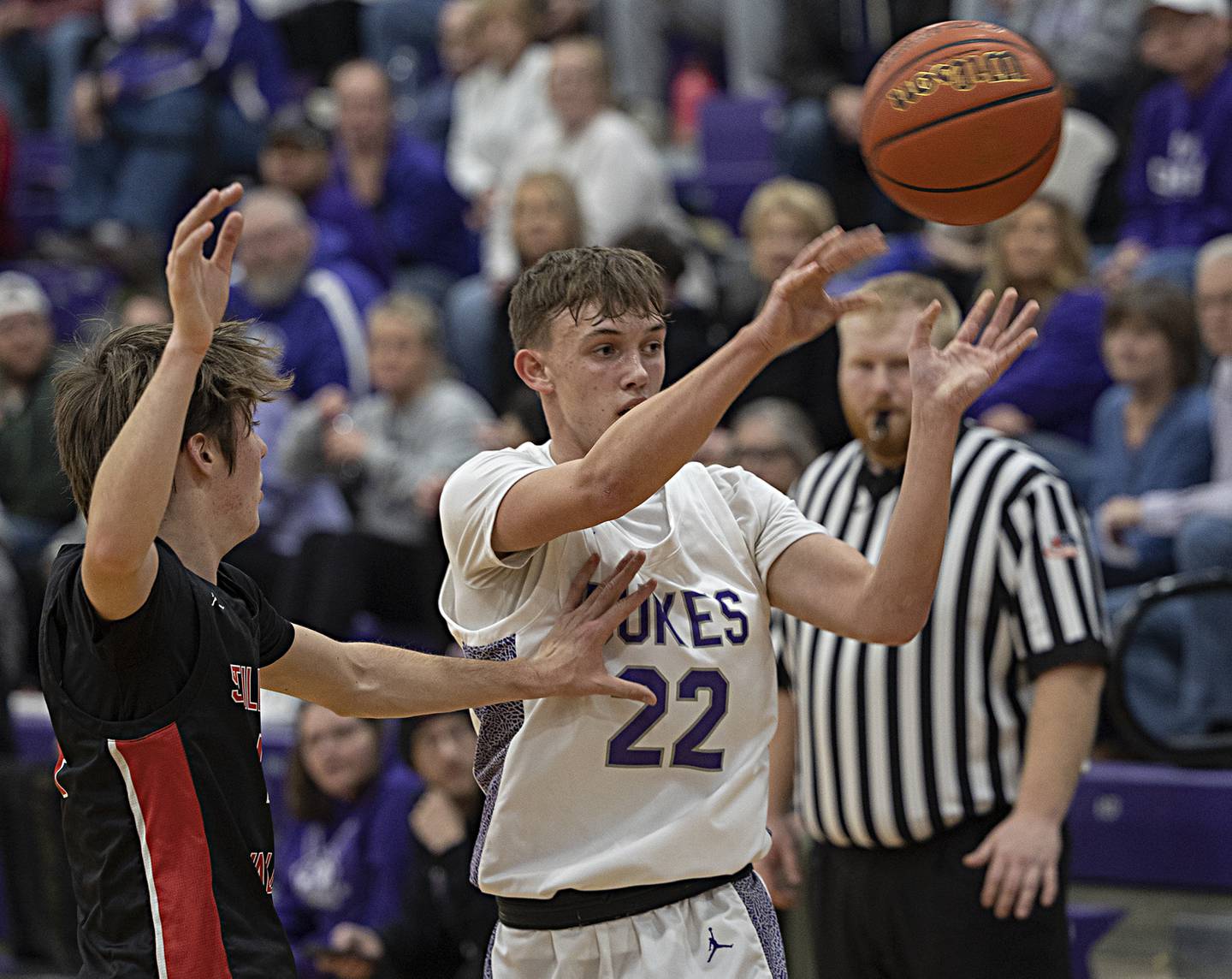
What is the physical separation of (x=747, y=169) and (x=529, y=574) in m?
7.25

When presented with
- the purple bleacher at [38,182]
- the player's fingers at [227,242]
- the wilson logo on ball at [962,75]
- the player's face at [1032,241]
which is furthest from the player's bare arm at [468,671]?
the purple bleacher at [38,182]

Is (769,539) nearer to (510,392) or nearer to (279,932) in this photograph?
(279,932)

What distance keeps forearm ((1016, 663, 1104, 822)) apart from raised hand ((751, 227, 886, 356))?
1.63 m

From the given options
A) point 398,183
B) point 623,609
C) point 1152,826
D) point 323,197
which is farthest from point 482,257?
point 623,609

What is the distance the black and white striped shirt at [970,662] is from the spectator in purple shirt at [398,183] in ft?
18.7

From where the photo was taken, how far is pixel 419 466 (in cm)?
743

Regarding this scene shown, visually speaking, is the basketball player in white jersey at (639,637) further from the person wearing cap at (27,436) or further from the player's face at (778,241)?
the person wearing cap at (27,436)

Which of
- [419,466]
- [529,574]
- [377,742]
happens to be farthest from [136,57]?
[529,574]

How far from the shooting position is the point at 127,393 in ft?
9.00

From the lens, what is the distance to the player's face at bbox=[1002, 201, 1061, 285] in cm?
664

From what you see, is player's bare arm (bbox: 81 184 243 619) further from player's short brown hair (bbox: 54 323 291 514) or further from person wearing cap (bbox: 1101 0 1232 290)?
person wearing cap (bbox: 1101 0 1232 290)

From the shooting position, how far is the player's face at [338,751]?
6312 mm

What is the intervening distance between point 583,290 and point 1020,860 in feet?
5.99

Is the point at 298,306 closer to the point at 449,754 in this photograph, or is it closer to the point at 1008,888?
the point at 449,754
